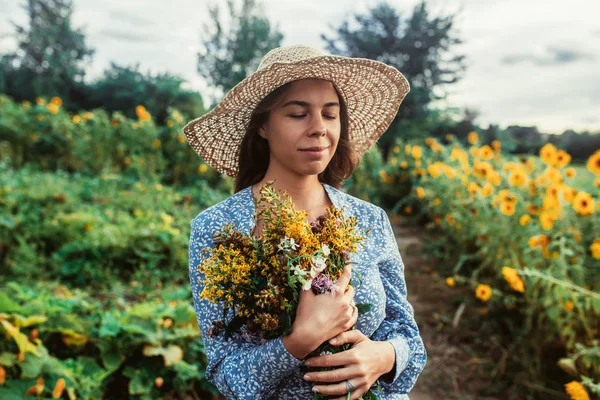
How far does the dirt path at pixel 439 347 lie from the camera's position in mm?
3143

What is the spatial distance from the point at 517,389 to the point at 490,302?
78cm

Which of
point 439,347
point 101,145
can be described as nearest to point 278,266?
point 439,347

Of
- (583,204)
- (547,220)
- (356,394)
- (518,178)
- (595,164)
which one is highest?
(595,164)

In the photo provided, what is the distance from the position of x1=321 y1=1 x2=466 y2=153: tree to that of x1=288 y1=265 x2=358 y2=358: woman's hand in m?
20.0

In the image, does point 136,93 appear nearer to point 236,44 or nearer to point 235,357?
point 236,44

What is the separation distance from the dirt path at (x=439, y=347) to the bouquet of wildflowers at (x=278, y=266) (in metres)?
2.33

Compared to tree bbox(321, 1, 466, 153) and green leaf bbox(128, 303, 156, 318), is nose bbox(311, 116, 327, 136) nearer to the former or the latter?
green leaf bbox(128, 303, 156, 318)

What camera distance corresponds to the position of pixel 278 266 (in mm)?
1051

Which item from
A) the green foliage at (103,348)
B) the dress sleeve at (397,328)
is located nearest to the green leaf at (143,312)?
the green foliage at (103,348)

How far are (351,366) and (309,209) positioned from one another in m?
0.49

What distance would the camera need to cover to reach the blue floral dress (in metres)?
1.16

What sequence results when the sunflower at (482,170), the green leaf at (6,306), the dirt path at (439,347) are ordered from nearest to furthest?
1. the green leaf at (6,306)
2. the dirt path at (439,347)
3. the sunflower at (482,170)

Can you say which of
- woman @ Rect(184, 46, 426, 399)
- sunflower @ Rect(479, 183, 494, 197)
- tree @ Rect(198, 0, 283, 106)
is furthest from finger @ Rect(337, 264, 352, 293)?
tree @ Rect(198, 0, 283, 106)

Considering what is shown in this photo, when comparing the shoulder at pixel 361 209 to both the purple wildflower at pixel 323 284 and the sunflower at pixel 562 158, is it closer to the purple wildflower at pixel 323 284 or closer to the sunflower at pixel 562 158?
the purple wildflower at pixel 323 284
